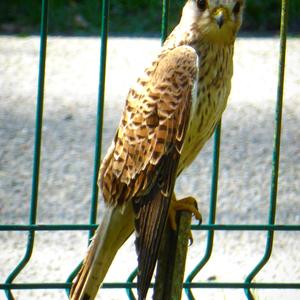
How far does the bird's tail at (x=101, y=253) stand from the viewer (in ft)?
14.6

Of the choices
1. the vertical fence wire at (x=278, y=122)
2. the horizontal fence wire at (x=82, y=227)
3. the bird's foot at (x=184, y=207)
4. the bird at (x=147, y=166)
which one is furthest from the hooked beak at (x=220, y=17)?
the horizontal fence wire at (x=82, y=227)

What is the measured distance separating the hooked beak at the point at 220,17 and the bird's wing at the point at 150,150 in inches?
16.6

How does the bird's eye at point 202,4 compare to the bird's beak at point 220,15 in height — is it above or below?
above

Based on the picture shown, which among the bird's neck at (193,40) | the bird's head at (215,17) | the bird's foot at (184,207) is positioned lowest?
the bird's foot at (184,207)

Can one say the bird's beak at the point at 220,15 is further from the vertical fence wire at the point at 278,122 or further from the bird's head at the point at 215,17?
the vertical fence wire at the point at 278,122

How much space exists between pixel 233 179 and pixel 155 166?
9.86 ft

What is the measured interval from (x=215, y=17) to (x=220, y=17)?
2 centimetres

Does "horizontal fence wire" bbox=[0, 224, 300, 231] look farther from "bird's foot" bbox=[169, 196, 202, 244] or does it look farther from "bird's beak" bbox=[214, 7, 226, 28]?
"bird's beak" bbox=[214, 7, 226, 28]

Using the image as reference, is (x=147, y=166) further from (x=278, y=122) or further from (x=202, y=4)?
(x=278, y=122)

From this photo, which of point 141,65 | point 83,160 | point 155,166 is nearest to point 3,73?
point 141,65

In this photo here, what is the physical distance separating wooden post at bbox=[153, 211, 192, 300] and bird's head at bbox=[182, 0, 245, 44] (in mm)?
1019

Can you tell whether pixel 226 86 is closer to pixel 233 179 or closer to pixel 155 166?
pixel 155 166

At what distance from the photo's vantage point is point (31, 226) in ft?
16.7

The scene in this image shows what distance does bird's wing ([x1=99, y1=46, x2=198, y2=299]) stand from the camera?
437 cm
